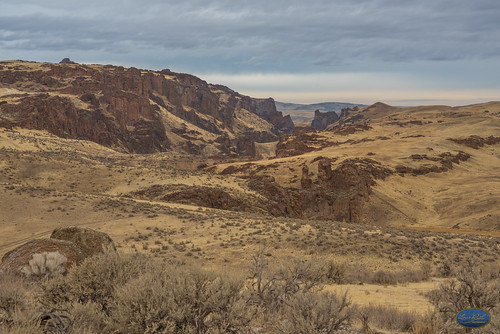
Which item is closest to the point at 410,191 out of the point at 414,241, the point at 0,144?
the point at 414,241

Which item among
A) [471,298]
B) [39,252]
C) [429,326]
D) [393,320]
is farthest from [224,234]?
[429,326]

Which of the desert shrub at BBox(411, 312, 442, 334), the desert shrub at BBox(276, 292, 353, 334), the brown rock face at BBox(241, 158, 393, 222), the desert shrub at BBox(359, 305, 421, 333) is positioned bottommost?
the brown rock face at BBox(241, 158, 393, 222)

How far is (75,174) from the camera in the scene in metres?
38.7

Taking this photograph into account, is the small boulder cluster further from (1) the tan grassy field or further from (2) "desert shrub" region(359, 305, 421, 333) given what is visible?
(2) "desert shrub" region(359, 305, 421, 333)

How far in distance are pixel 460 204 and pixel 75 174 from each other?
44.1m

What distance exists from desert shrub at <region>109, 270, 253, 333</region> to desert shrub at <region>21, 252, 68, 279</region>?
343 centimetres

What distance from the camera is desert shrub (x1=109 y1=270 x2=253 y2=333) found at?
15.0ft

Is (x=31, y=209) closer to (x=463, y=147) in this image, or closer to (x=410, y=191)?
(x=410, y=191)

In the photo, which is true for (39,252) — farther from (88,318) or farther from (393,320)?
(393,320)

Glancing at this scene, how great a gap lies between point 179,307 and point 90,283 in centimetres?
198

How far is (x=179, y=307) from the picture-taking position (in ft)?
15.9

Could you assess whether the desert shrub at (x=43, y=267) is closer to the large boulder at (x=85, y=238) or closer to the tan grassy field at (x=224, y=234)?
the large boulder at (x=85, y=238)

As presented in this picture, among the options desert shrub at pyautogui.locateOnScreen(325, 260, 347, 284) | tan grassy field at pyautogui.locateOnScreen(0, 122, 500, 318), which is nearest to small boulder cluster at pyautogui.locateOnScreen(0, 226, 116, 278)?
tan grassy field at pyautogui.locateOnScreen(0, 122, 500, 318)

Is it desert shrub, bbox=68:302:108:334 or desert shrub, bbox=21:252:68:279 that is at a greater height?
desert shrub, bbox=68:302:108:334
